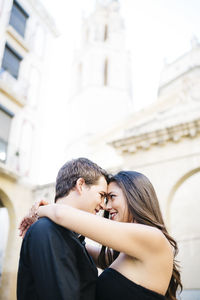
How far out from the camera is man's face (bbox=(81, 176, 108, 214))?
2.01 metres

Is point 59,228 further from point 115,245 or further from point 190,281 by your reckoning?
point 190,281

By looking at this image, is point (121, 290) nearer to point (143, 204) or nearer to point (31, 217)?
point (143, 204)

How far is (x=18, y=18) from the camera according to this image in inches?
479

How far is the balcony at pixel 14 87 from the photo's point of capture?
1033 centimetres

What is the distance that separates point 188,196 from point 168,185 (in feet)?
15.9

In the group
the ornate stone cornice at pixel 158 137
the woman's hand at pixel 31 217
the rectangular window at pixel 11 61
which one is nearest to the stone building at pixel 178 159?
the ornate stone cornice at pixel 158 137

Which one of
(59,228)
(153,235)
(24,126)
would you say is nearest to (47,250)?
(59,228)

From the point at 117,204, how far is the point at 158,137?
6.19m

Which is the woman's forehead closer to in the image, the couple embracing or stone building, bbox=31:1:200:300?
the couple embracing

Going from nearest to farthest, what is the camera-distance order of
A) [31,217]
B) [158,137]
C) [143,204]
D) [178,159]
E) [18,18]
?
[31,217], [143,204], [178,159], [158,137], [18,18]

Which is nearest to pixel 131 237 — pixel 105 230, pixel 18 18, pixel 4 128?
pixel 105 230

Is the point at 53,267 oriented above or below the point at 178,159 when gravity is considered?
below

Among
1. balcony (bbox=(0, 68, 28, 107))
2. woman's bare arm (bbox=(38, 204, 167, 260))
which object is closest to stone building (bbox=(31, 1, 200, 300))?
balcony (bbox=(0, 68, 28, 107))

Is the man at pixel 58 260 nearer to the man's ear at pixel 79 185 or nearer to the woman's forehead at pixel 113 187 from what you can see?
the man's ear at pixel 79 185
